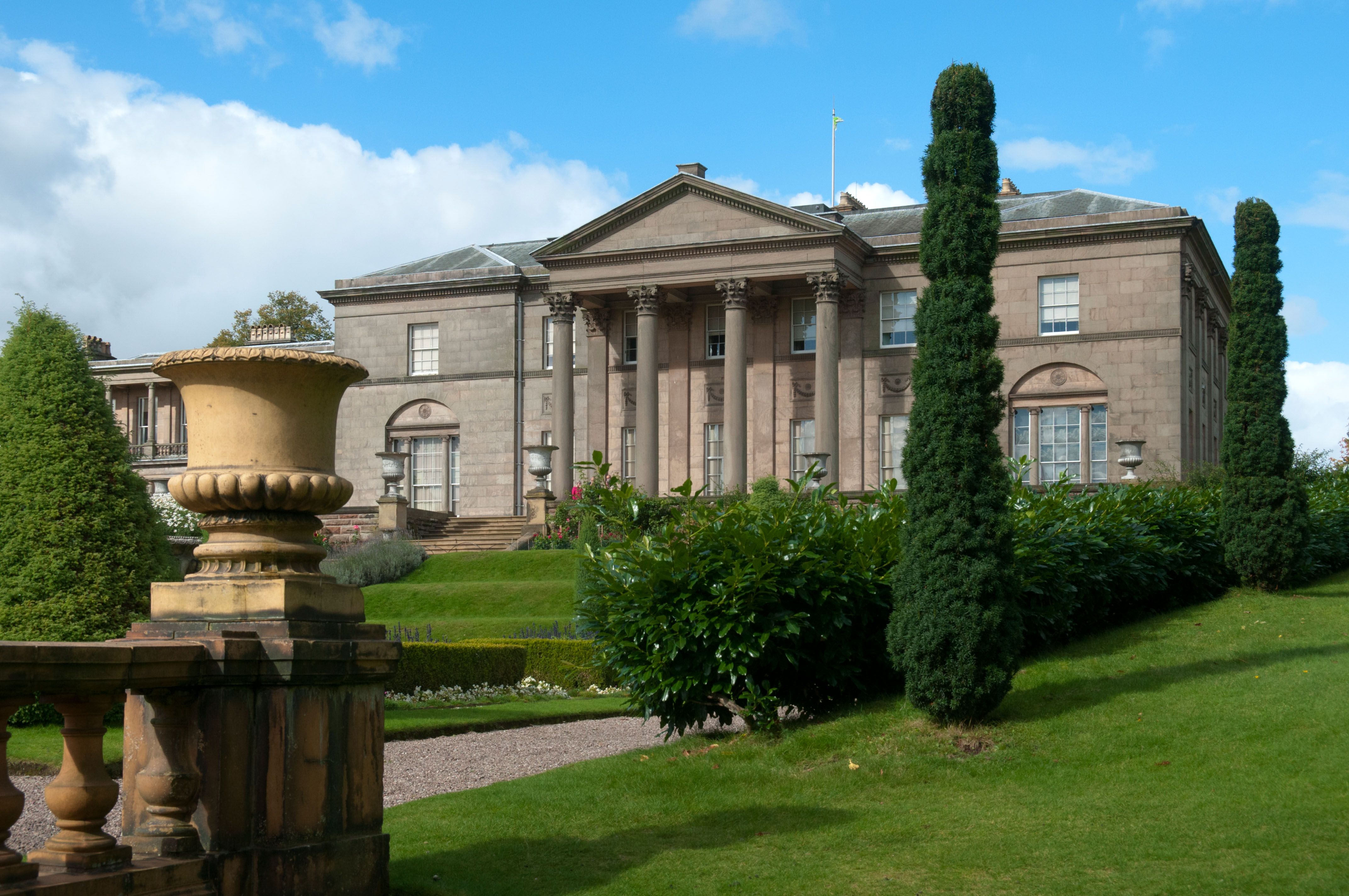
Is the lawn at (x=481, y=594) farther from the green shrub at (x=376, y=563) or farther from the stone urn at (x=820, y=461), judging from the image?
the stone urn at (x=820, y=461)

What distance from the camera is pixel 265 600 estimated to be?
6215mm

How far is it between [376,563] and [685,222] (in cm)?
1426

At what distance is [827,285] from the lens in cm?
3647

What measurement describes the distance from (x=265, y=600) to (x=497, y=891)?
7.16ft

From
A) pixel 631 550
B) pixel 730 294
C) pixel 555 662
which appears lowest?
pixel 555 662

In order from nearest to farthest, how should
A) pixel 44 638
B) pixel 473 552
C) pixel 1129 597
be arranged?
1. pixel 44 638
2. pixel 1129 597
3. pixel 473 552

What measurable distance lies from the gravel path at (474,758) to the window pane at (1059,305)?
78.8 feet

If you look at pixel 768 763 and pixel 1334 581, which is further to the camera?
pixel 1334 581

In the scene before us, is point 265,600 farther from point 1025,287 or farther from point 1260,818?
point 1025,287

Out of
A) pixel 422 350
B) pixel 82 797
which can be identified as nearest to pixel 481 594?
pixel 422 350

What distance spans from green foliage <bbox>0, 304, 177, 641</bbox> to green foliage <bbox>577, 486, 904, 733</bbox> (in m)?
5.71

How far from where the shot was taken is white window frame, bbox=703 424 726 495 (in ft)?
131

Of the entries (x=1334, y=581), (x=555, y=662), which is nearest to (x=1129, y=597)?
(x=1334, y=581)

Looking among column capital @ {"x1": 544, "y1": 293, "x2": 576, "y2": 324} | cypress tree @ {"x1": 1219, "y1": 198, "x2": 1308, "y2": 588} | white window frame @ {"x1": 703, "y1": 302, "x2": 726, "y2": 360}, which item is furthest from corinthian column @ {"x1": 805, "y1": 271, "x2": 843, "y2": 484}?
cypress tree @ {"x1": 1219, "y1": 198, "x2": 1308, "y2": 588}
